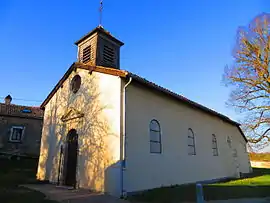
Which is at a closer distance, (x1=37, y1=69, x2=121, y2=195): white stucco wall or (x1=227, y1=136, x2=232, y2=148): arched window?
(x1=37, y1=69, x2=121, y2=195): white stucco wall

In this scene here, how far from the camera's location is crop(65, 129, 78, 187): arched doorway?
1069 centimetres

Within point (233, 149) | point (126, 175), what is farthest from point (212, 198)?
point (233, 149)

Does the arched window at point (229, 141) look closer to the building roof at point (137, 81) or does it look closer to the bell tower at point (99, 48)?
the building roof at point (137, 81)

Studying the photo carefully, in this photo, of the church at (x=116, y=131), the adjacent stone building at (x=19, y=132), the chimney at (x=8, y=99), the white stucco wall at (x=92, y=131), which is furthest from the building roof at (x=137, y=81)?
the chimney at (x=8, y=99)

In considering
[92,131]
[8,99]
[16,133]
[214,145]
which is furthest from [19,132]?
[214,145]

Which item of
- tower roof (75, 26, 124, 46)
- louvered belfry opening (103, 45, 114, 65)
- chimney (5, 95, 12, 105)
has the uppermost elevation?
tower roof (75, 26, 124, 46)

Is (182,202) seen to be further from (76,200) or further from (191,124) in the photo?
(191,124)

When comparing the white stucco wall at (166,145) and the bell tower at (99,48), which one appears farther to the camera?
the bell tower at (99,48)

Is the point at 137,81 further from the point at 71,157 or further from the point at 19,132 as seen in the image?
the point at 19,132

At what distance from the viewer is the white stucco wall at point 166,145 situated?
355 inches

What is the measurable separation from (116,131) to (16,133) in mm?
17284

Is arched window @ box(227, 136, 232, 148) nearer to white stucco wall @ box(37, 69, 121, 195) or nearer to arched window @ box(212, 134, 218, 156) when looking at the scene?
arched window @ box(212, 134, 218, 156)

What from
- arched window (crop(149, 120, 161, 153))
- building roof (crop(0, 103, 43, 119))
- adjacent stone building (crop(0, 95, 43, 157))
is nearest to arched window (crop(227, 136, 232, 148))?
arched window (crop(149, 120, 161, 153))

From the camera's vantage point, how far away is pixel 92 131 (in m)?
9.97
